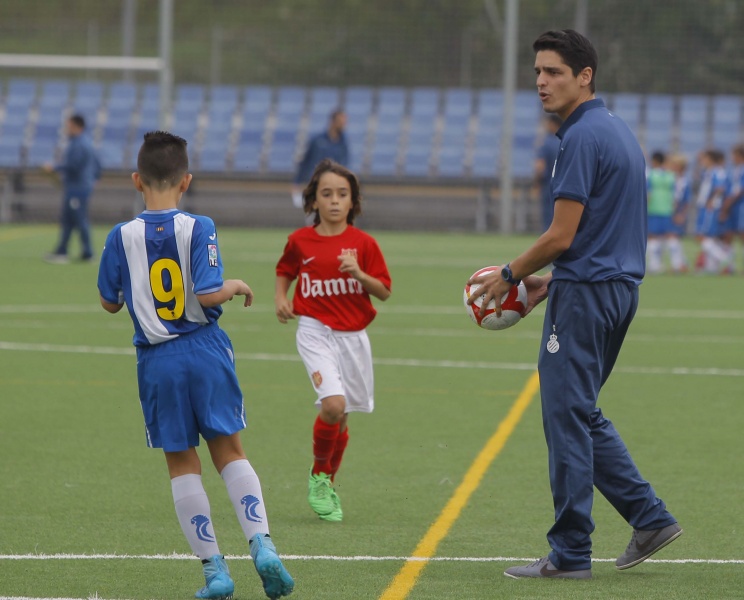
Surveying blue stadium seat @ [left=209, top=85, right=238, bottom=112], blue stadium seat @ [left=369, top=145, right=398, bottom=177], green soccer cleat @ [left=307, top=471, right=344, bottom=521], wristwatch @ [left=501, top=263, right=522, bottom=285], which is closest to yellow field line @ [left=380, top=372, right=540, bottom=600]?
green soccer cleat @ [left=307, top=471, right=344, bottom=521]

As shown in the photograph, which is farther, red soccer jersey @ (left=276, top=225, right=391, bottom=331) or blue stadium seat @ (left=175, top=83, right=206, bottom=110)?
blue stadium seat @ (left=175, top=83, right=206, bottom=110)

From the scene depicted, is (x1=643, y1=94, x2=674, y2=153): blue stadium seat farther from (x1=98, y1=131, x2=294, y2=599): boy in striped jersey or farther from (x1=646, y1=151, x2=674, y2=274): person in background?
(x1=98, y1=131, x2=294, y2=599): boy in striped jersey

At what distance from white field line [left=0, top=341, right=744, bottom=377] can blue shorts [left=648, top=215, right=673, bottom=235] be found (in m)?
11.2

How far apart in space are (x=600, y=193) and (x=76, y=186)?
17.8 m

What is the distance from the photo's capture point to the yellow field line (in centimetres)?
522

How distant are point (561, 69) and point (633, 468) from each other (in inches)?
63.0

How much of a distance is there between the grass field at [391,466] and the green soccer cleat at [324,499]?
0.06 meters

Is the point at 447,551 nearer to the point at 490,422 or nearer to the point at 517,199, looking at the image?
the point at 490,422

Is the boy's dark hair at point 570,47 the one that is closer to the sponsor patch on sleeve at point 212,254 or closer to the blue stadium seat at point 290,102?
the sponsor patch on sleeve at point 212,254

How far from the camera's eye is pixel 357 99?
1399 inches

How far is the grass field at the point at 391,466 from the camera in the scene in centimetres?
537

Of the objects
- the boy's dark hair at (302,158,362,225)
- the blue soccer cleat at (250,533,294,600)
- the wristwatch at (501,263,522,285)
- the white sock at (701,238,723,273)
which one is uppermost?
the boy's dark hair at (302,158,362,225)

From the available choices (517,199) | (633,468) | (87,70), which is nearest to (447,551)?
(633,468)

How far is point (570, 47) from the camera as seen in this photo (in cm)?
519
